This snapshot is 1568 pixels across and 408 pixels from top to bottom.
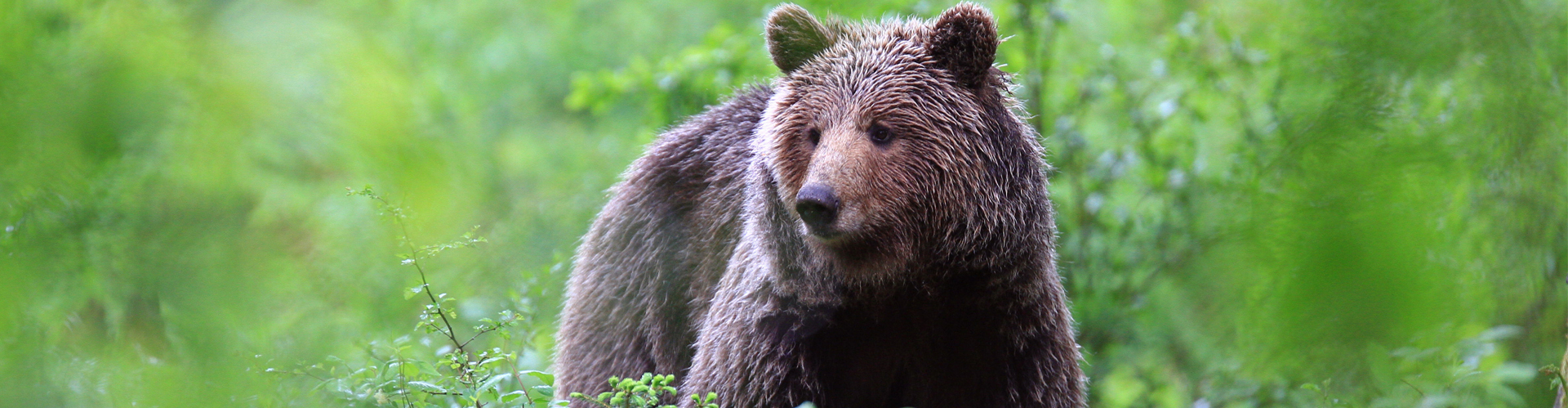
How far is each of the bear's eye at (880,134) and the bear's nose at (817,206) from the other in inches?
15.3

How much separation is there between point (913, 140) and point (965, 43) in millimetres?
375

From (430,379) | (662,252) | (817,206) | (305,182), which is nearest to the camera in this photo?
(305,182)

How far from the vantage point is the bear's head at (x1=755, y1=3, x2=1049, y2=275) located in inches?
129

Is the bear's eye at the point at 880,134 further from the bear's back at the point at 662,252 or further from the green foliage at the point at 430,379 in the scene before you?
the green foliage at the point at 430,379

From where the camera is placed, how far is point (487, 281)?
6.11 meters

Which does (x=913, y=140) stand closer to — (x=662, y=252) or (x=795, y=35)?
(x=795, y=35)

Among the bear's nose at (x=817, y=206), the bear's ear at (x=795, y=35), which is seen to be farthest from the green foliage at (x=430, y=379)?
the bear's ear at (x=795, y=35)

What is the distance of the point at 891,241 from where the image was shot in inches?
131

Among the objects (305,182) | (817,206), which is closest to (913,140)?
(817,206)

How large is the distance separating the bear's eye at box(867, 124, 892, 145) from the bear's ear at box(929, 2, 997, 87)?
329mm

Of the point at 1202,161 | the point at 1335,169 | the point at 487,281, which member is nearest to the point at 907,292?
the point at 1335,169

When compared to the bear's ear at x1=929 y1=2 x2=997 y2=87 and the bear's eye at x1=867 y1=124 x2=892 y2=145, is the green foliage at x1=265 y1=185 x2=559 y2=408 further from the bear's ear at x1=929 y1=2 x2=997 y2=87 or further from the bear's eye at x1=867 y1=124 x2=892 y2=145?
the bear's ear at x1=929 y1=2 x2=997 y2=87

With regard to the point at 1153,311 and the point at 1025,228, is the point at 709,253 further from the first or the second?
the point at 1153,311

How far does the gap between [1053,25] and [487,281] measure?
3.82 m
